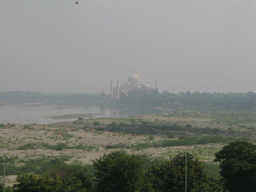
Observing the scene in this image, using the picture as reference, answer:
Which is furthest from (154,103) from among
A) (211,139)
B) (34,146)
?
(34,146)

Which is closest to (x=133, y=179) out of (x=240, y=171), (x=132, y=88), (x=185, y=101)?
(x=240, y=171)

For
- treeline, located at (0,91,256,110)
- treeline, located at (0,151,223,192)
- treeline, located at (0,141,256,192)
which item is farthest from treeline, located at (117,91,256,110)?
treeline, located at (0,151,223,192)

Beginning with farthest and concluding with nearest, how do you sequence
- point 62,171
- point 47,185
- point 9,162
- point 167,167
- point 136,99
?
point 136,99 → point 9,162 → point 62,171 → point 167,167 → point 47,185

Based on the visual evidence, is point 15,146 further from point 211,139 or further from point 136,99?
point 136,99

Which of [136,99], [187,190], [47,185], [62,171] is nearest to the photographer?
[47,185]

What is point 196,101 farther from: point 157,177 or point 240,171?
point 157,177

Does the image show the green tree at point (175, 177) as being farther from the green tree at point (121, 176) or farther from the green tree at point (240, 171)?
the green tree at point (240, 171)

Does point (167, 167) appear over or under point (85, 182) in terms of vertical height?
over
